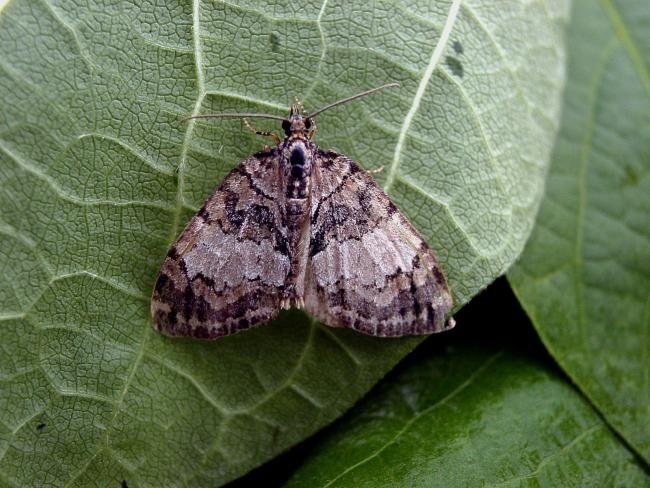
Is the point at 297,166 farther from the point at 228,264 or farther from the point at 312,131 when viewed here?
the point at 228,264

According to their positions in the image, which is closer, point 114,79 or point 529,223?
point 114,79

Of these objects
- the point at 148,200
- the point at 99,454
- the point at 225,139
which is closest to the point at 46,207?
the point at 148,200

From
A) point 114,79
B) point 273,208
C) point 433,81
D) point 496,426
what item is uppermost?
point 433,81

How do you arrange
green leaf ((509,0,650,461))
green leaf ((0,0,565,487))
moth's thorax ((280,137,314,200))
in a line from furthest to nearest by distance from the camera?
1. green leaf ((509,0,650,461))
2. moth's thorax ((280,137,314,200))
3. green leaf ((0,0,565,487))

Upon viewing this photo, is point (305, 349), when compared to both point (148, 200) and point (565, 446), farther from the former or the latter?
point (565, 446)

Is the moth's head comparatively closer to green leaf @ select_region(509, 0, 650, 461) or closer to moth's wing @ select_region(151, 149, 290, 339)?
moth's wing @ select_region(151, 149, 290, 339)

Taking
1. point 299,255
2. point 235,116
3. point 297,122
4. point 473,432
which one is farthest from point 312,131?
point 473,432

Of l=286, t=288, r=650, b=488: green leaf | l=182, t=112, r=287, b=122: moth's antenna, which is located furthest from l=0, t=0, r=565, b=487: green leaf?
l=286, t=288, r=650, b=488: green leaf
